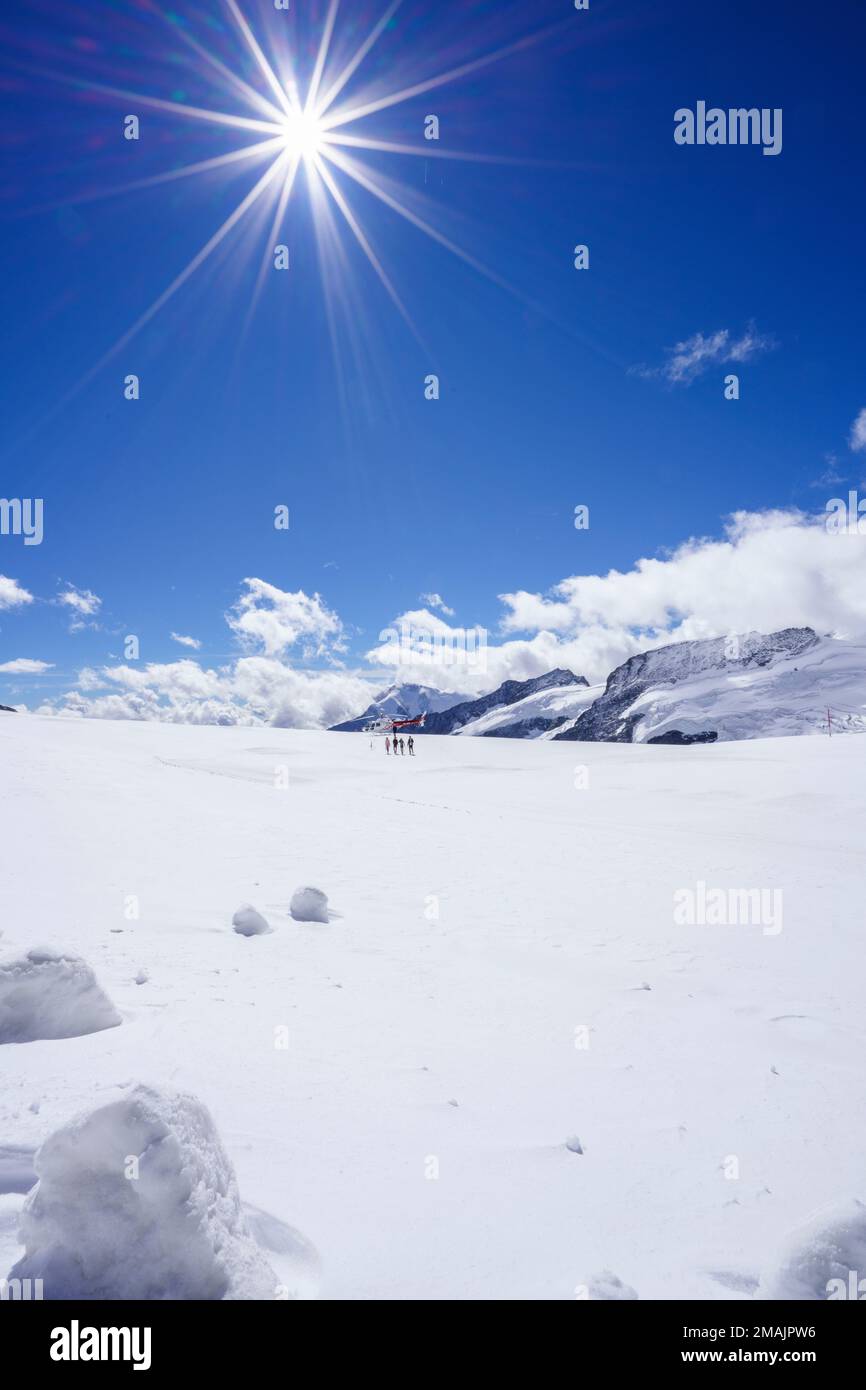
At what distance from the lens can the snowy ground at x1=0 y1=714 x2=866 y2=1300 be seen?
3.58 m

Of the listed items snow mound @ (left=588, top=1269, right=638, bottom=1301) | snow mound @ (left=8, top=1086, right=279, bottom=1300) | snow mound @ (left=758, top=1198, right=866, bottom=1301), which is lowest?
snow mound @ (left=588, top=1269, right=638, bottom=1301)

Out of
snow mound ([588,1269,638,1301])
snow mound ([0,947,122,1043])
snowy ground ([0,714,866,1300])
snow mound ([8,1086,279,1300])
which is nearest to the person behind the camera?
snow mound ([8,1086,279,1300])

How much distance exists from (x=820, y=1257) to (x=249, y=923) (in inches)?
251

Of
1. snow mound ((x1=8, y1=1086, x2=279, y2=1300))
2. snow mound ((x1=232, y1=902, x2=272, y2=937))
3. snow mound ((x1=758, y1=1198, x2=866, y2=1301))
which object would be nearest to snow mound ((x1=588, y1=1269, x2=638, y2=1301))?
snow mound ((x1=758, y1=1198, x2=866, y2=1301))

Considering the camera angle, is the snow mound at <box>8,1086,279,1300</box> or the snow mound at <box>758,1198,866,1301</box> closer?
the snow mound at <box>8,1086,279,1300</box>

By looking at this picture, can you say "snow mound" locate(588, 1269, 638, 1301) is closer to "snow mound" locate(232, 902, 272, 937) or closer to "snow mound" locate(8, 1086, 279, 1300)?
"snow mound" locate(8, 1086, 279, 1300)

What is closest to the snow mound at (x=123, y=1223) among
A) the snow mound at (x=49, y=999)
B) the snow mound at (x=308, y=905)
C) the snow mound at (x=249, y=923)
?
the snow mound at (x=49, y=999)

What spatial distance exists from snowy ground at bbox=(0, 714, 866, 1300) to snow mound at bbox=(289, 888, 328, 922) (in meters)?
0.19

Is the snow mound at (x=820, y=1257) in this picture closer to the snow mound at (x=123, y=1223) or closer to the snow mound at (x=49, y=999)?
the snow mound at (x=123, y=1223)

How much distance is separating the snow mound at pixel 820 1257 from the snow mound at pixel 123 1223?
101 inches

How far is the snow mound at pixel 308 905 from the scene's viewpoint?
865 cm

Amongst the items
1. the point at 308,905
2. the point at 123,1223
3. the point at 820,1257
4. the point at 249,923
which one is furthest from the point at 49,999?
the point at 820,1257
